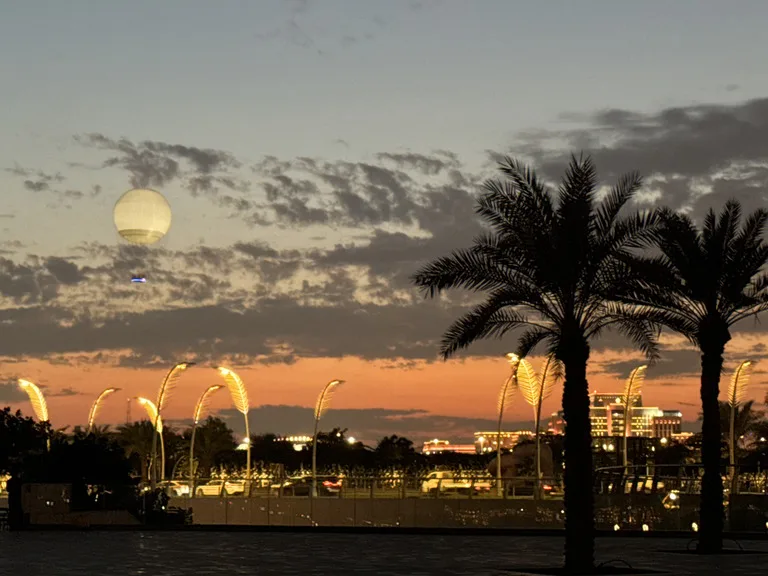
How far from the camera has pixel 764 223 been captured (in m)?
29.0

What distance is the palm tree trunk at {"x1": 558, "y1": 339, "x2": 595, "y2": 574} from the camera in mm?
23609

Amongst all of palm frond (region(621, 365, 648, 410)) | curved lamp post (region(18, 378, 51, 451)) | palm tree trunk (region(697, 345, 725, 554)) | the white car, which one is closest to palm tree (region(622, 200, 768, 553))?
palm tree trunk (region(697, 345, 725, 554))

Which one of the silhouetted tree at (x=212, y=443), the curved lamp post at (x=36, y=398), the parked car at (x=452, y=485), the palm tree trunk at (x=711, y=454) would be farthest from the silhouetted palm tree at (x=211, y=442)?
the palm tree trunk at (x=711, y=454)

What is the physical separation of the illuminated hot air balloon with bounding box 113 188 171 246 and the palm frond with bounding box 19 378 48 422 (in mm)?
36453

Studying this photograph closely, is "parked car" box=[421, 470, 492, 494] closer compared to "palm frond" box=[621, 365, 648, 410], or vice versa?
"parked car" box=[421, 470, 492, 494]

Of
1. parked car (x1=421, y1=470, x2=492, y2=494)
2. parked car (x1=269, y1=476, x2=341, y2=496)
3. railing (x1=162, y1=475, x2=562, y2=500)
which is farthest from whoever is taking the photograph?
parked car (x1=269, y1=476, x2=341, y2=496)

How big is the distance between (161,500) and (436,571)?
79.1 ft

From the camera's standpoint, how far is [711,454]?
29828 millimetres

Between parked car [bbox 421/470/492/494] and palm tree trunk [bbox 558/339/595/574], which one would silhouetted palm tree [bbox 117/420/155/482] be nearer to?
parked car [bbox 421/470/492/494]

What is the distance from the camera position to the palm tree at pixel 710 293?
28.9 metres

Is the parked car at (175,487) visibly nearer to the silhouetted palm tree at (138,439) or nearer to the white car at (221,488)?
the white car at (221,488)

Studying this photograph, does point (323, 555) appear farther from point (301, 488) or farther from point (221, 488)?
point (221, 488)

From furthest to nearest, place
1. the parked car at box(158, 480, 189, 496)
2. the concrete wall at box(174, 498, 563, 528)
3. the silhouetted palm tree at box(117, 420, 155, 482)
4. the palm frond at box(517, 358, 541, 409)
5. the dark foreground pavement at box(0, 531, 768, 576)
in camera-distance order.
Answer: the silhouetted palm tree at box(117, 420, 155, 482) < the palm frond at box(517, 358, 541, 409) < the parked car at box(158, 480, 189, 496) < the concrete wall at box(174, 498, 563, 528) < the dark foreground pavement at box(0, 531, 768, 576)

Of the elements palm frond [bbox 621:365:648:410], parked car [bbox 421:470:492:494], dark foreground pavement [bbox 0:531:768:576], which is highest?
palm frond [bbox 621:365:648:410]
